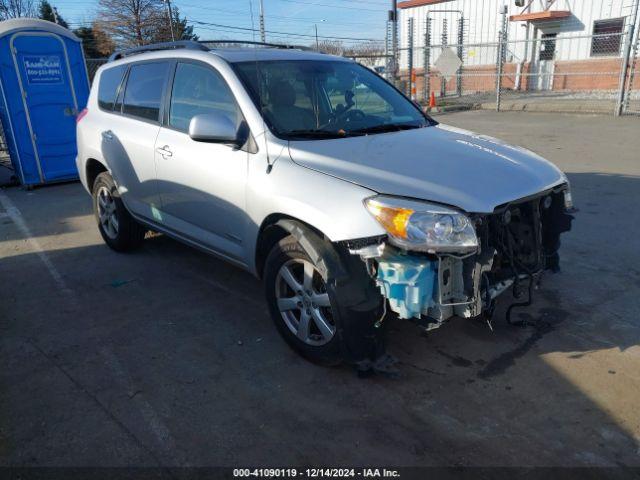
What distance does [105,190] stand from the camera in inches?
213

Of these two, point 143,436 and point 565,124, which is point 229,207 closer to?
point 143,436

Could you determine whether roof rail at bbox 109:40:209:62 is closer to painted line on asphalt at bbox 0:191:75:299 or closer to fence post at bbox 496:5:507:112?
painted line on asphalt at bbox 0:191:75:299

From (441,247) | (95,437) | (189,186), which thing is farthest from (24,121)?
(441,247)

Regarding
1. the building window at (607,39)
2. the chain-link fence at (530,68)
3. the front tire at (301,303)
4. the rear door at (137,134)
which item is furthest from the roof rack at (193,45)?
the building window at (607,39)

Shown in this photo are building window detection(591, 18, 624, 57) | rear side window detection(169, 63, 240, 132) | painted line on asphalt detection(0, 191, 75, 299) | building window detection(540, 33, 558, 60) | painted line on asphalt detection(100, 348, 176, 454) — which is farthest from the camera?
building window detection(540, 33, 558, 60)

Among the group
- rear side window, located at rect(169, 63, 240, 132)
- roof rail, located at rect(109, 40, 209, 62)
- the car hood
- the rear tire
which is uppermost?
roof rail, located at rect(109, 40, 209, 62)

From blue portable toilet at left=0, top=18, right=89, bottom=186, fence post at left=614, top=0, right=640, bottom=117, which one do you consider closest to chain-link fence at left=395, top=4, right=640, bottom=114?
fence post at left=614, top=0, right=640, bottom=117

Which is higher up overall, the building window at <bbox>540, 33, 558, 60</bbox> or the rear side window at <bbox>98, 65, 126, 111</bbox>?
the building window at <bbox>540, 33, 558, 60</bbox>

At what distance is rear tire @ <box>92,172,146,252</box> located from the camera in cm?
523

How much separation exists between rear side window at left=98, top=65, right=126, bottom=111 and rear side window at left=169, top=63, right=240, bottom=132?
48.5 inches

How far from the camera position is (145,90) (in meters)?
4.64

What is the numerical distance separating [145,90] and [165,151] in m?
0.81

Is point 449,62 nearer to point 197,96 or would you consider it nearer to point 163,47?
point 163,47

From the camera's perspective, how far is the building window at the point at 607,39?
61.9 ft
